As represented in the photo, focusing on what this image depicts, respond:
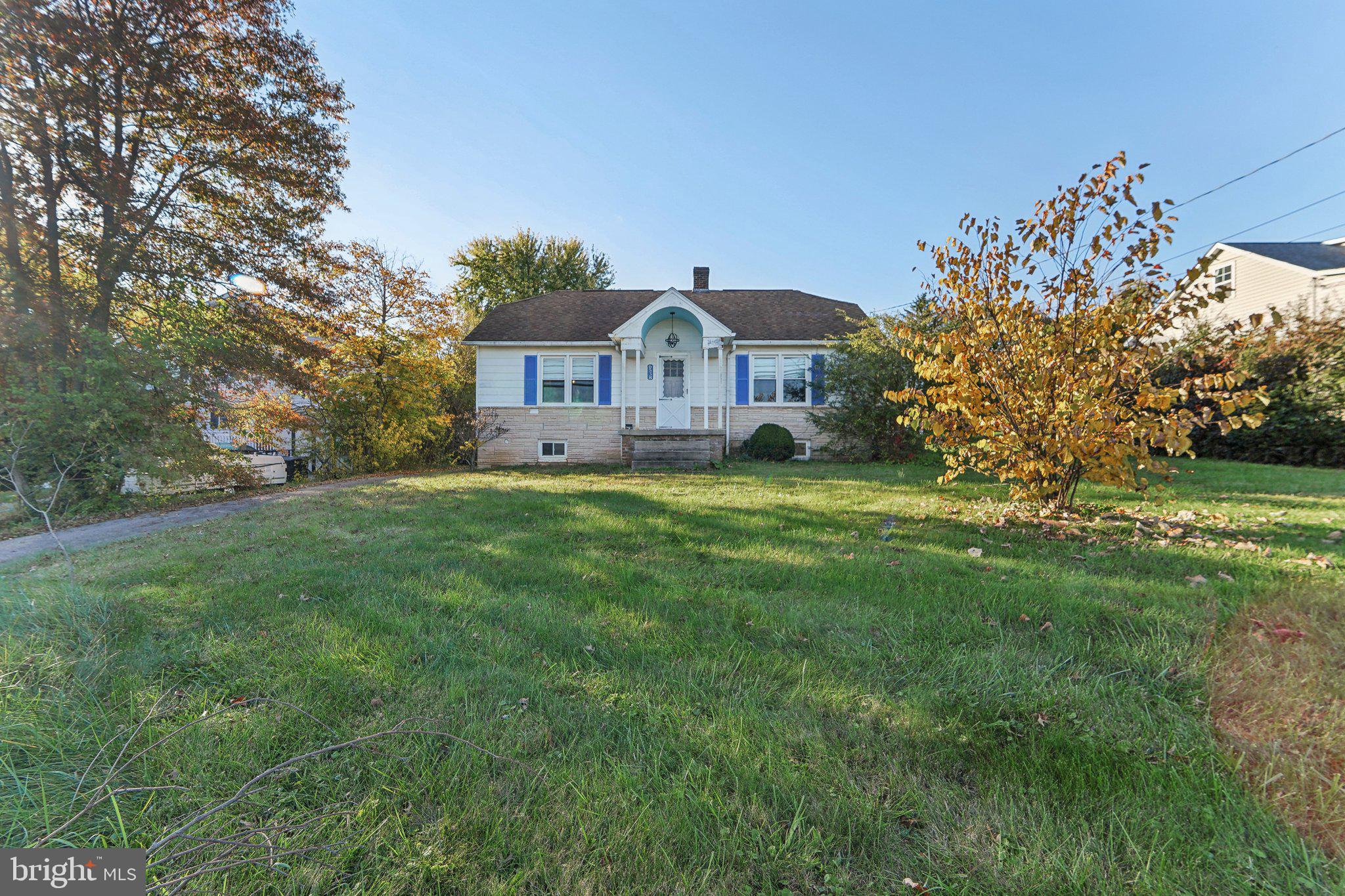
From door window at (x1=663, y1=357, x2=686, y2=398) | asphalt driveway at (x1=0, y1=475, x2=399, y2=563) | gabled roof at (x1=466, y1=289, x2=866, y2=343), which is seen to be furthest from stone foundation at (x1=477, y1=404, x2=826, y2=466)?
asphalt driveway at (x1=0, y1=475, x2=399, y2=563)

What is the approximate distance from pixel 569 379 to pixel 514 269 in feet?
54.7

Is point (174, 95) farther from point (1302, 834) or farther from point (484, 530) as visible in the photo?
point (1302, 834)

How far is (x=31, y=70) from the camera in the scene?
7.18 meters

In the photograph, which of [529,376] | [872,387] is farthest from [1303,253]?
[529,376]

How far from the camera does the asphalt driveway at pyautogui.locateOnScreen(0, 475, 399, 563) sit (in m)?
5.07

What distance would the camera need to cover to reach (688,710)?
194 cm

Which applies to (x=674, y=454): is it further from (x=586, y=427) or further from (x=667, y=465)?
(x=586, y=427)

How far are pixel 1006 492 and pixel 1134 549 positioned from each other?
349 cm

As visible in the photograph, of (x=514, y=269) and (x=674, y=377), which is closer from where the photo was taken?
(x=674, y=377)

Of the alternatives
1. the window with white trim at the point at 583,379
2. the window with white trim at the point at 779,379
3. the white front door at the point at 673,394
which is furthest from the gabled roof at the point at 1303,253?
the window with white trim at the point at 583,379

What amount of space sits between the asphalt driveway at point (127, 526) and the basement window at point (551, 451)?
697cm

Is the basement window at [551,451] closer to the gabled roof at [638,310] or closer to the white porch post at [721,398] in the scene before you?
the gabled roof at [638,310]

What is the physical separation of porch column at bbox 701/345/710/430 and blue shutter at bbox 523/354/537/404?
504 centimetres

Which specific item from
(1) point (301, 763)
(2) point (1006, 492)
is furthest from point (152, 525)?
(2) point (1006, 492)
